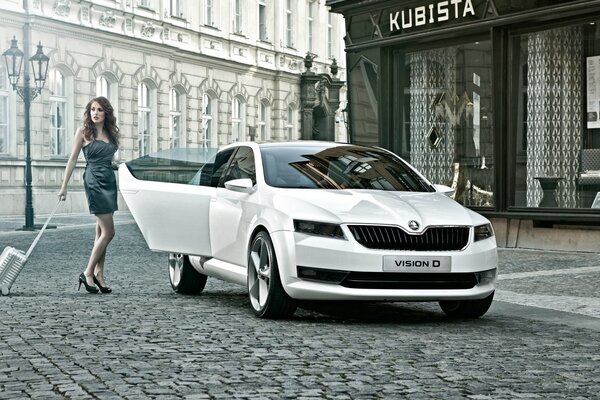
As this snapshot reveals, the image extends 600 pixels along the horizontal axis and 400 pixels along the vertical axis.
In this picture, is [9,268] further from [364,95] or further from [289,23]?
[289,23]

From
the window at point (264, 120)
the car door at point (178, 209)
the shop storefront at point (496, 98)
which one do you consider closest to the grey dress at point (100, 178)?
the car door at point (178, 209)

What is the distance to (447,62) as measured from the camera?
20.6m

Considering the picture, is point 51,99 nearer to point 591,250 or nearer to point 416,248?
point 591,250

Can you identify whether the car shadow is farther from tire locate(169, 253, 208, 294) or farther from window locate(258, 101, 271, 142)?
window locate(258, 101, 271, 142)

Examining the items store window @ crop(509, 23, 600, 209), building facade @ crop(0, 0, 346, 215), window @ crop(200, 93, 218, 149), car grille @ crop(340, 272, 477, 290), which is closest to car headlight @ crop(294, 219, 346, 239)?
car grille @ crop(340, 272, 477, 290)

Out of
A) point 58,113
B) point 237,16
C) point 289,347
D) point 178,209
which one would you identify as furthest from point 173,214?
point 237,16

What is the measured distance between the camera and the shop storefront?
59.2 ft

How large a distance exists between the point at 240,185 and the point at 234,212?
32cm

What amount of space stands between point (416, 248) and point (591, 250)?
9.01 metres

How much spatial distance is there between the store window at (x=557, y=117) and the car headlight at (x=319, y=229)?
9.08m

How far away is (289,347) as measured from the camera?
8156 millimetres

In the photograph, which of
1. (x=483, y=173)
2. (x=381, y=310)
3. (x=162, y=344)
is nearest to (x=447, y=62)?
(x=483, y=173)

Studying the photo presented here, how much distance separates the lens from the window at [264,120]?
162 feet

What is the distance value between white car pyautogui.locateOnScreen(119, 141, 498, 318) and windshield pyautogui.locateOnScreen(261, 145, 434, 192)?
1cm
